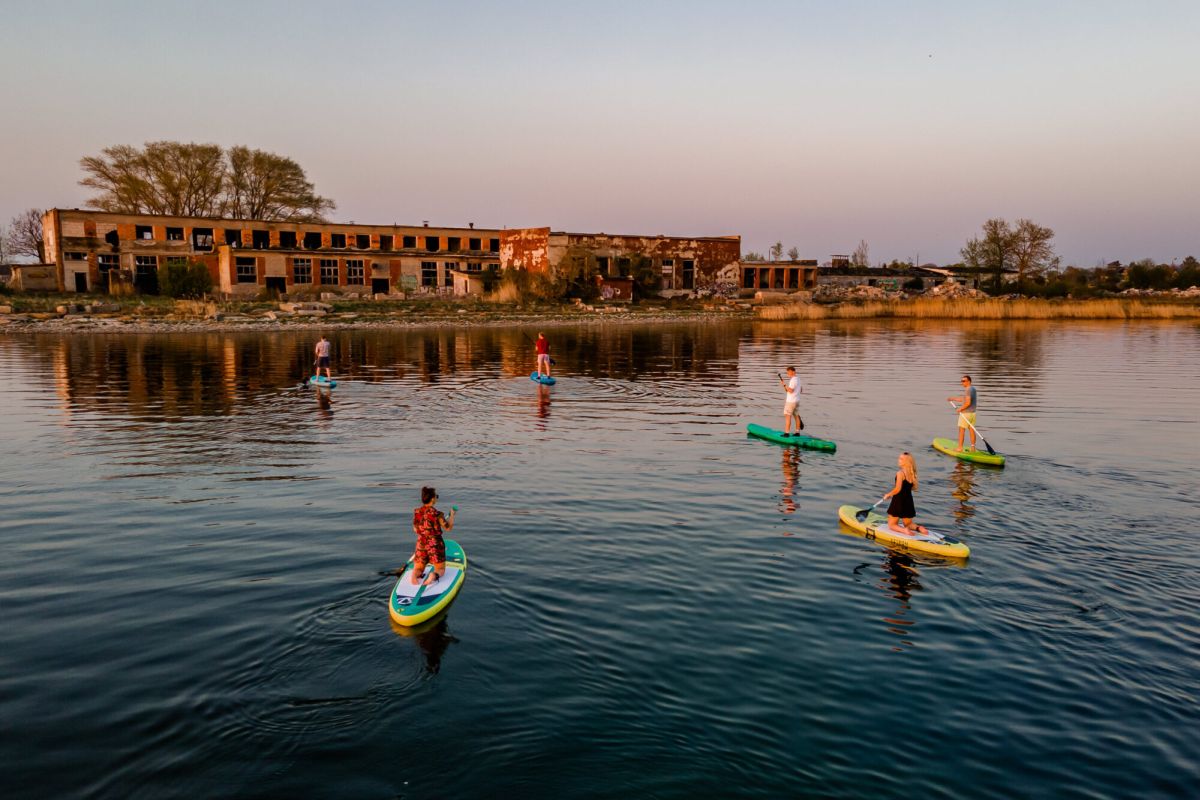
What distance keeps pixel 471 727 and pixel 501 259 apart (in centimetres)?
8429

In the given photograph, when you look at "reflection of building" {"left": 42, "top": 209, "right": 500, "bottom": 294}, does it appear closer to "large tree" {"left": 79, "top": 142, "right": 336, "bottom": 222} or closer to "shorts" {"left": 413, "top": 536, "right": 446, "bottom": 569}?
"large tree" {"left": 79, "top": 142, "right": 336, "bottom": 222}

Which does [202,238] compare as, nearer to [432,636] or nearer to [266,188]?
[266,188]

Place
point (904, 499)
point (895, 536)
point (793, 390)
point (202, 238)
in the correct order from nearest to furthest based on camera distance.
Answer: point (895, 536)
point (904, 499)
point (793, 390)
point (202, 238)

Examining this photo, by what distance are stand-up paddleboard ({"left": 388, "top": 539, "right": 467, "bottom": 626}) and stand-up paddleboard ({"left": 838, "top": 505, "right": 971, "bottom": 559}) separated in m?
6.79

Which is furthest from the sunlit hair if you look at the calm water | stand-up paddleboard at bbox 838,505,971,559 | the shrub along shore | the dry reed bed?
the dry reed bed

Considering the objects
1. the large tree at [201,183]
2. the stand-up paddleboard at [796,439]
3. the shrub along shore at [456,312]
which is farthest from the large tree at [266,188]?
Answer: the stand-up paddleboard at [796,439]

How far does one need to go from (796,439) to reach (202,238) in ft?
259

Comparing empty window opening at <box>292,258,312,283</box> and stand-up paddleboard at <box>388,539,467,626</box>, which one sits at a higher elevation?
empty window opening at <box>292,258,312,283</box>

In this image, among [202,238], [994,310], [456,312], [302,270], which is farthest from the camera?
[202,238]

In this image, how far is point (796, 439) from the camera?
2047cm

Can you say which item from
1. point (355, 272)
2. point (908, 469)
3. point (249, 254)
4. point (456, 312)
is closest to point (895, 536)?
point (908, 469)

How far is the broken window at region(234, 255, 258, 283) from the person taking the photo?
75.6m

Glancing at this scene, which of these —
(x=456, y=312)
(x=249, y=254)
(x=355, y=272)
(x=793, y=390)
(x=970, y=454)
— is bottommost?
(x=970, y=454)

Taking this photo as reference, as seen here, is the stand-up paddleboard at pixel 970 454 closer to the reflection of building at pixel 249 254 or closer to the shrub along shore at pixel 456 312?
the shrub along shore at pixel 456 312
